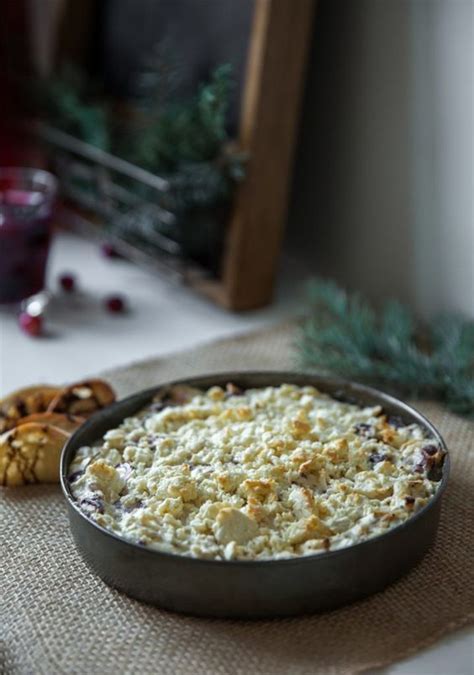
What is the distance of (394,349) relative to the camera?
120cm

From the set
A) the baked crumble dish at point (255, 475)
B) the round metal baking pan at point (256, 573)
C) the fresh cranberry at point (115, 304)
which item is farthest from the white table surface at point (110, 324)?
the round metal baking pan at point (256, 573)

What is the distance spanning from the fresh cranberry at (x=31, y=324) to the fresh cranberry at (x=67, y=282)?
13cm

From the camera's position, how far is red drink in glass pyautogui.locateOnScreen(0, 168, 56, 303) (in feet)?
4.51

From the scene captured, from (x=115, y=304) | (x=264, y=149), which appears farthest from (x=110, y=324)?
(x=264, y=149)

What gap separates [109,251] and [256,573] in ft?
3.07

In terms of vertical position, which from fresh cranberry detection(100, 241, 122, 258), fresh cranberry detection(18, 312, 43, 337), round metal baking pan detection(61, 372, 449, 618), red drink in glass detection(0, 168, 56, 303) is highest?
round metal baking pan detection(61, 372, 449, 618)

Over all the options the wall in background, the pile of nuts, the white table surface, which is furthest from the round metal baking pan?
the wall in background

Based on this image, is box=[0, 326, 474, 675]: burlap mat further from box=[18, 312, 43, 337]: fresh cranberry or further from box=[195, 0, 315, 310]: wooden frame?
box=[195, 0, 315, 310]: wooden frame

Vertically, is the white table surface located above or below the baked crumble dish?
below

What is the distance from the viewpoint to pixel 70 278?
1489 millimetres

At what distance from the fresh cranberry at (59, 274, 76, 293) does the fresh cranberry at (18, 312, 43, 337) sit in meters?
0.13

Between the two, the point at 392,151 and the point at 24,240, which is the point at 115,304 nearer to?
the point at 24,240

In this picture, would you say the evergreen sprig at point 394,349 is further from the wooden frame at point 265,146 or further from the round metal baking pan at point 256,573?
the round metal baking pan at point 256,573

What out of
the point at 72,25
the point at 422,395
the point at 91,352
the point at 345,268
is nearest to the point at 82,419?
the point at 91,352
